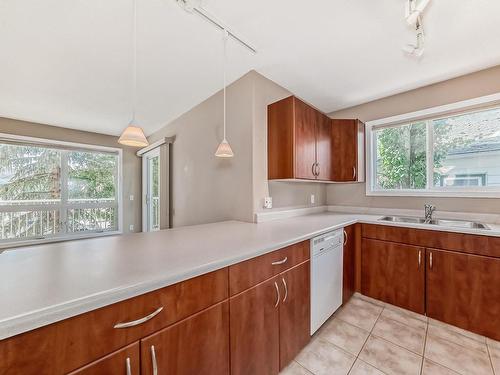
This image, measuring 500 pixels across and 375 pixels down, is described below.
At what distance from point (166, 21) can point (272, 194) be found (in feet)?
5.71

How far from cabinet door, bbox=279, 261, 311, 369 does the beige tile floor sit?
141 mm

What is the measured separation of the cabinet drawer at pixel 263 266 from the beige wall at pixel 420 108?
1.80 meters

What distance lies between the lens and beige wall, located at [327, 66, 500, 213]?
211 cm

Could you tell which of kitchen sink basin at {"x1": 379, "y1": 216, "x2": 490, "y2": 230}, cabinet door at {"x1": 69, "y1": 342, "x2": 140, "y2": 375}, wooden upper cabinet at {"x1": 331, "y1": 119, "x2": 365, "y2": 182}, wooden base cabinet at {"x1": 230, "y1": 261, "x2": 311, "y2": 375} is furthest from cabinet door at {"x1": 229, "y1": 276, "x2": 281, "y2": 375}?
wooden upper cabinet at {"x1": 331, "y1": 119, "x2": 365, "y2": 182}

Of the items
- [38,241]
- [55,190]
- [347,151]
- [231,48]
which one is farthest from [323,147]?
[38,241]

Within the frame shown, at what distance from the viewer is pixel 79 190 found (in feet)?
13.5

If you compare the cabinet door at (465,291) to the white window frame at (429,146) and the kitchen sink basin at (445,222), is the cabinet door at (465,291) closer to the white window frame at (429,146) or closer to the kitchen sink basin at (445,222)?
the kitchen sink basin at (445,222)

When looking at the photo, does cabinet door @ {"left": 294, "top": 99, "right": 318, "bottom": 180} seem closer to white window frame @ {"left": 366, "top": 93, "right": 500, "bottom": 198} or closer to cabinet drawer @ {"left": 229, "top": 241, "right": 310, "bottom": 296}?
cabinet drawer @ {"left": 229, "top": 241, "right": 310, "bottom": 296}

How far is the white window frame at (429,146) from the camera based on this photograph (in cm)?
212

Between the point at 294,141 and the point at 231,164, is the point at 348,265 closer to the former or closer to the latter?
the point at 294,141

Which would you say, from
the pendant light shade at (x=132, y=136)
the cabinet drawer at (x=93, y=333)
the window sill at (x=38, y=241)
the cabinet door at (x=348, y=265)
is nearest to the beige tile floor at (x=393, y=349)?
the cabinet door at (x=348, y=265)

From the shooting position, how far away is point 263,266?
4.01ft

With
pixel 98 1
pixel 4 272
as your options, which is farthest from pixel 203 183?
pixel 4 272

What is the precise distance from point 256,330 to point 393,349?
3.99 feet
